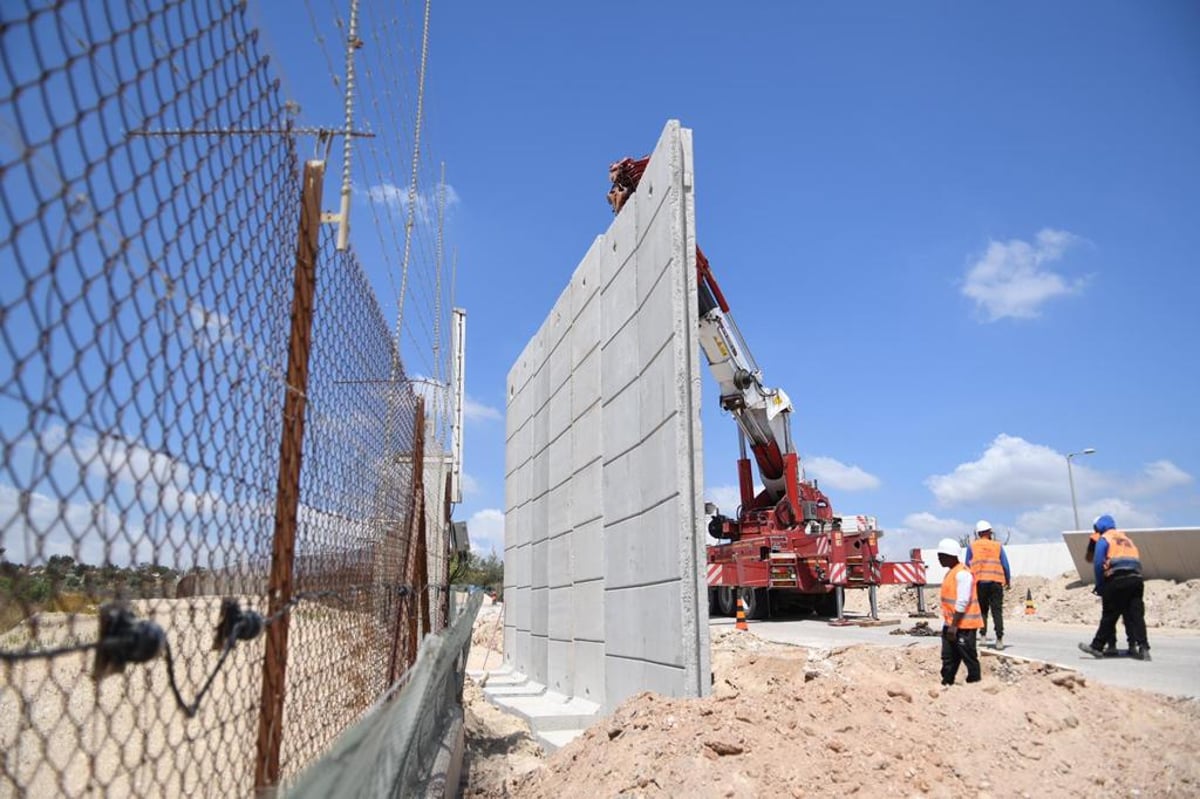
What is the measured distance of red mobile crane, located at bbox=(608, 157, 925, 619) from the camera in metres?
15.0

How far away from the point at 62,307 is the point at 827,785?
14.5 ft

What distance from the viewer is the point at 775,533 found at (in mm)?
15578

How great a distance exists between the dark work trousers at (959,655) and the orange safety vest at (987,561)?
2550mm

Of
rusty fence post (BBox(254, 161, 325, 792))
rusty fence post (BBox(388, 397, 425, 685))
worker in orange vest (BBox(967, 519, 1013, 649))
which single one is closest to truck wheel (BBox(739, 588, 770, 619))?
worker in orange vest (BBox(967, 519, 1013, 649))

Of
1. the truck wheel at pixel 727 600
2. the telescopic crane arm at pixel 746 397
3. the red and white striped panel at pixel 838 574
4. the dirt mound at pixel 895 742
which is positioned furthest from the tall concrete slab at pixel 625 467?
the truck wheel at pixel 727 600

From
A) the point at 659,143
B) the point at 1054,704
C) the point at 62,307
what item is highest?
the point at 659,143

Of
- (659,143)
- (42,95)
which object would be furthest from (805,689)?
(42,95)

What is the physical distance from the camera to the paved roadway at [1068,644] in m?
6.93

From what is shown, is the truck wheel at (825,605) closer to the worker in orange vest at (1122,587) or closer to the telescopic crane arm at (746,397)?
the telescopic crane arm at (746,397)

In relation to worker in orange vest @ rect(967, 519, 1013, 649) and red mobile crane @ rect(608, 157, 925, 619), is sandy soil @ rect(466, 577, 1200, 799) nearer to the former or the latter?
worker in orange vest @ rect(967, 519, 1013, 649)

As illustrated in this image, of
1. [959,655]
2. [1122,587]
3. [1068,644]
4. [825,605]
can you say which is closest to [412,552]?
[959,655]

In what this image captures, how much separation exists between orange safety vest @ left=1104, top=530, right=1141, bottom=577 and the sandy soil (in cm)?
246

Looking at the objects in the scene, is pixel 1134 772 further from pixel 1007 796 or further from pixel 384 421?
pixel 384 421

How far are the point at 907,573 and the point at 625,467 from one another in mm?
9679
